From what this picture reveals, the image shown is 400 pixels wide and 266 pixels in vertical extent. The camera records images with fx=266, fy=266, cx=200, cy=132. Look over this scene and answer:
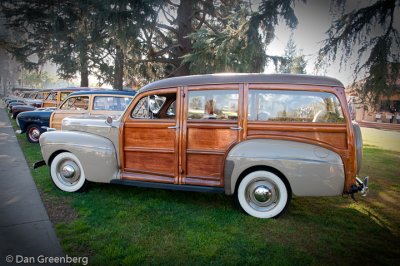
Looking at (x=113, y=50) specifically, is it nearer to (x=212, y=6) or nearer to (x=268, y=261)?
(x=212, y=6)

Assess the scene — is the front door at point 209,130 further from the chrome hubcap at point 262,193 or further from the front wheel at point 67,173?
the front wheel at point 67,173

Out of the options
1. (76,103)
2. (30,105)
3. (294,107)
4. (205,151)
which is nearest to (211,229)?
(205,151)

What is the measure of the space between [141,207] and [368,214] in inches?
145

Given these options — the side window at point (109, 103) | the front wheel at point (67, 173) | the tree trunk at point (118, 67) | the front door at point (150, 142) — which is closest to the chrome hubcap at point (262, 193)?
the front door at point (150, 142)

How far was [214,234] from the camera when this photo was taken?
347cm

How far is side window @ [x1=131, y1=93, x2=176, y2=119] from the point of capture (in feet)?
15.0

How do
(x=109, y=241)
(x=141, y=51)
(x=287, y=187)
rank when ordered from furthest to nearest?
(x=141, y=51) → (x=287, y=187) → (x=109, y=241)

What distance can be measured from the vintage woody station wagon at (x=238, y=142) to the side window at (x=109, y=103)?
3734 mm

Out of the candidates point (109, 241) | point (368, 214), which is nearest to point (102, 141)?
point (109, 241)

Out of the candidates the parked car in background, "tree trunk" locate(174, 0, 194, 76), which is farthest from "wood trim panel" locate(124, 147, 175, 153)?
"tree trunk" locate(174, 0, 194, 76)

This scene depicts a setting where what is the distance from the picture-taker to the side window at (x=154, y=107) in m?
4.58

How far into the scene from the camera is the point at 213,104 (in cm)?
419

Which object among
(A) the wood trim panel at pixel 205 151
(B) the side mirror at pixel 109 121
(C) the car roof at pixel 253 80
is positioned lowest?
(A) the wood trim panel at pixel 205 151
